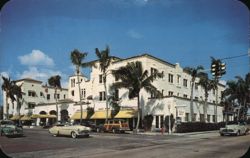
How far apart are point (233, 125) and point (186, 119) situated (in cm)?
1435

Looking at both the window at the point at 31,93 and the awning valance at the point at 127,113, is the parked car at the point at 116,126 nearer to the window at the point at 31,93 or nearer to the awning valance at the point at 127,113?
the awning valance at the point at 127,113

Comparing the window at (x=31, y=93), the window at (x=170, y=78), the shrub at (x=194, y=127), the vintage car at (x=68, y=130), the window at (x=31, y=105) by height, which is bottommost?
the shrub at (x=194, y=127)

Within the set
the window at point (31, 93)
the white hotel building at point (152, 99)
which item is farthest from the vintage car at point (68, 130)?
the window at point (31, 93)

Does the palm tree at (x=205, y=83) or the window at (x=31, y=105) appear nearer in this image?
the window at (x=31, y=105)

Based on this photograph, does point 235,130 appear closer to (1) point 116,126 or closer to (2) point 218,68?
(1) point 116,126

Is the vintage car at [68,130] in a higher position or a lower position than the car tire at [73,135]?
higher

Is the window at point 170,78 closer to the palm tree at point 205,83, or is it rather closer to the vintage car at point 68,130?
the palm tree at point 205,83

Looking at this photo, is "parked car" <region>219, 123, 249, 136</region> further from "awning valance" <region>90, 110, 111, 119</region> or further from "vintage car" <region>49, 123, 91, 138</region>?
"awning valance" <region>90, 110, 111, 119</region>

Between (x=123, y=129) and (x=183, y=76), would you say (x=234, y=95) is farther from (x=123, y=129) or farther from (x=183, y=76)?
(x=123, y=129)

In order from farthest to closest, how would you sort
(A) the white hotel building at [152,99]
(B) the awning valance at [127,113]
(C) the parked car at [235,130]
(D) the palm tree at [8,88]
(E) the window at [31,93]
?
(B) the awning valance at [127,113] → (A) the white hotel building at [152,99] → (C) the parked car at [235,130] → (E) the window at [31,93] → (D) the palm tree at [8,88]

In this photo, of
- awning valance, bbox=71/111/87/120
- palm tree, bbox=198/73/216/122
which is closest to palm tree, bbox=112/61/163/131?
awning valance, bbox=71/111/87/120

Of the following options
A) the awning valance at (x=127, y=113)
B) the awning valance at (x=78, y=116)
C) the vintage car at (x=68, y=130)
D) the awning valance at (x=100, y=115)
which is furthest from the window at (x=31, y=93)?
the awning valance at (x=78, y=116)

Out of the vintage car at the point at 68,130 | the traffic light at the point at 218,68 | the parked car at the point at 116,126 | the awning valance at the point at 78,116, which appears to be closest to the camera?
the traffic light at the point at 218,68

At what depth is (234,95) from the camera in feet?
178
